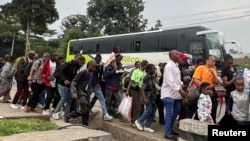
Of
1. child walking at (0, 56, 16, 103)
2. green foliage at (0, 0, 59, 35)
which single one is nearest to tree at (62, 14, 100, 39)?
green foliage at (0, 0, 59, 35)

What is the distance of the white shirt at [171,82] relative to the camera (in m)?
5.87

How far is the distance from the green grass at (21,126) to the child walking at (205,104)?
229 cm

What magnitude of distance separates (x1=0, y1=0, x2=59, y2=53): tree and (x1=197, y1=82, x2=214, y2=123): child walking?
32.6m

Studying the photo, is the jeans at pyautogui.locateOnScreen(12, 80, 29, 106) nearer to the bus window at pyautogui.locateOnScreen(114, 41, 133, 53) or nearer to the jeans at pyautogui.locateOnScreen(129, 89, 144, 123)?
the jeans at pyautogui.locateOnScreen(129, 89, 144, 123)

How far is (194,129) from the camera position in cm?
498

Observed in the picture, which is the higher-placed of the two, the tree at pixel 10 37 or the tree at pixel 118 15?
the tree at pixel 118 15

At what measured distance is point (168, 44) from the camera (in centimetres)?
1767

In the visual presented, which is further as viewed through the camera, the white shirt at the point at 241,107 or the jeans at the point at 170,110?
the jeans at the point at 170,110

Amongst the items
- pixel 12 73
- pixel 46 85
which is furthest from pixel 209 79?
pixel 12 73

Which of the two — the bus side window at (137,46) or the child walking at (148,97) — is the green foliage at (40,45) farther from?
the child walking at (148,97)

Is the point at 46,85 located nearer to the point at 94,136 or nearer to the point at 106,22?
the point at 94,136

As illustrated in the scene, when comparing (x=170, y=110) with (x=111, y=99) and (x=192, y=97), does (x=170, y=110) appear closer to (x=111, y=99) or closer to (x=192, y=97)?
(x=192, y=97)

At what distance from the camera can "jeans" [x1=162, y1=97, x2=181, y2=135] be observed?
600 centimetres

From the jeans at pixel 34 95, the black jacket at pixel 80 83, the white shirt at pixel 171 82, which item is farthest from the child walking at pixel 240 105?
the jeans at pixel 34 95
